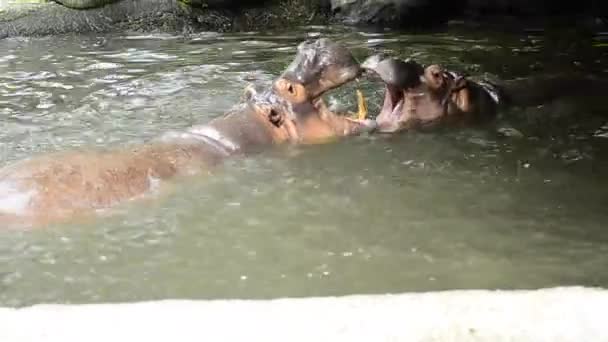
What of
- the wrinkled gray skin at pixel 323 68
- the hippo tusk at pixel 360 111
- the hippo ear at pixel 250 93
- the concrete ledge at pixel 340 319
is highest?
the wrinkled gray skin at pixel 323 68

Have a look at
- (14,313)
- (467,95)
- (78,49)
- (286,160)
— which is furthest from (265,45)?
(14,313)

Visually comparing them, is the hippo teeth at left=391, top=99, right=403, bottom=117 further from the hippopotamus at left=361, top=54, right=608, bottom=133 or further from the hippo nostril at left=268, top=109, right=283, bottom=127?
the hippo nostril at left=268, top=109, right=283, bottom=127

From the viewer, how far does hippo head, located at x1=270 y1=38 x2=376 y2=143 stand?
5.21 m

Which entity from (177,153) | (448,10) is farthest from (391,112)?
(448,10)

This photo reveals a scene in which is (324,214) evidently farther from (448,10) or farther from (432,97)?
(448,10)

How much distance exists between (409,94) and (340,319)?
139 inches

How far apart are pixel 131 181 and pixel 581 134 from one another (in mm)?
3086

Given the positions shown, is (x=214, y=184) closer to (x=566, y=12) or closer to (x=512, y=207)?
(x=512, y=207)

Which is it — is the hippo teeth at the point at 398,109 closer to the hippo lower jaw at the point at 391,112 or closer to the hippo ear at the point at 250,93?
the hippo lower jaw at the point at 391,112

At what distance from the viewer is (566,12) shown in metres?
11.4

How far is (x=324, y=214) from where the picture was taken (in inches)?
157

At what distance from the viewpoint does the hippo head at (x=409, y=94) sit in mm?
5496

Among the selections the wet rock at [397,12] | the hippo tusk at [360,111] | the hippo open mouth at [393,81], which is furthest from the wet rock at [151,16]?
the hippo open mouth at [393,81]

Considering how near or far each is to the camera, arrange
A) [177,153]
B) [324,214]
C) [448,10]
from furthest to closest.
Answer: [448,10] → [177,153] → [324,214]
